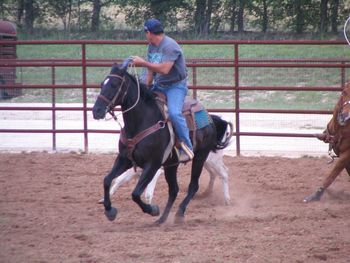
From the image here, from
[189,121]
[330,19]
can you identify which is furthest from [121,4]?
[189,121]

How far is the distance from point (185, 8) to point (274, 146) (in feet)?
66.6

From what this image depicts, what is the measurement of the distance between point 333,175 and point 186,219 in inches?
78.4

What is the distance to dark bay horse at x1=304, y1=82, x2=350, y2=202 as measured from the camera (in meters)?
8.93

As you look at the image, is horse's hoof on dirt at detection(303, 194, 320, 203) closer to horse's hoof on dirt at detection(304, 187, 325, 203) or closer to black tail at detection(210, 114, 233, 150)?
horse's hoof on dirt at detection(304, 187, 325, 203)

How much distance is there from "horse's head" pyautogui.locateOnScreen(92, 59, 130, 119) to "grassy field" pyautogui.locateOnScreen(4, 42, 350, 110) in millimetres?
9065

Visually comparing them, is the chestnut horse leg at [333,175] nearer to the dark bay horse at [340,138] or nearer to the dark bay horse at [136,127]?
the dark bay horse at [340,138]

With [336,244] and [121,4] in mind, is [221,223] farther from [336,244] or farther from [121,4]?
[121,4]

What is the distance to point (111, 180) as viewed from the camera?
747 centimetres

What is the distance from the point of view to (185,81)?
316 inches

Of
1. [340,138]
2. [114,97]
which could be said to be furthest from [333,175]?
[114,97]

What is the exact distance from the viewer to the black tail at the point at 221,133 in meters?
8.91

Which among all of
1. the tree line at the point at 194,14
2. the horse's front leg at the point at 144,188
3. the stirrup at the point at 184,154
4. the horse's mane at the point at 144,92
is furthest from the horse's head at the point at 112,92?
the tree line at the point at 194,14

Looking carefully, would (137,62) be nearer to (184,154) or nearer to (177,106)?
(177,106)

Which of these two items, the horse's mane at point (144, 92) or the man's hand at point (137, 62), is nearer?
the man's hand at point (137, 62)
